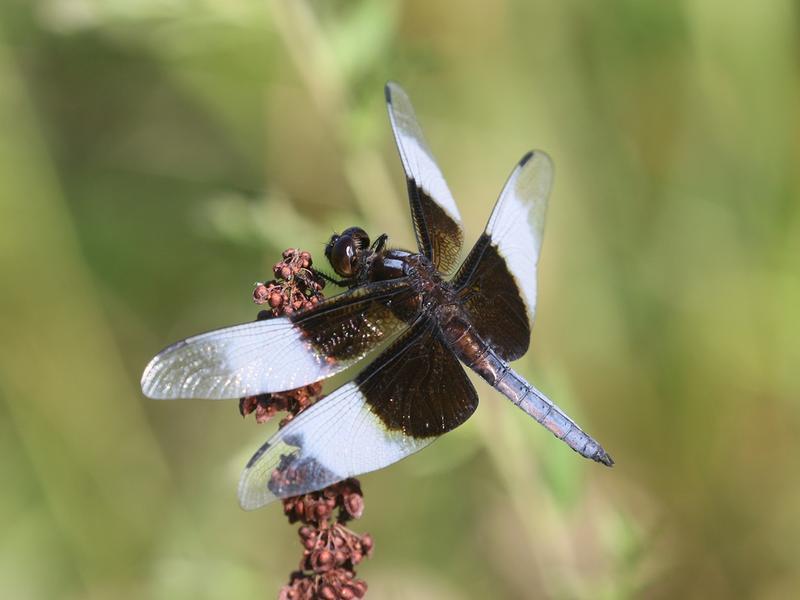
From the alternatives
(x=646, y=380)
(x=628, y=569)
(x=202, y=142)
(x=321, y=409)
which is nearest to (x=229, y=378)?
(x=321, y=409)

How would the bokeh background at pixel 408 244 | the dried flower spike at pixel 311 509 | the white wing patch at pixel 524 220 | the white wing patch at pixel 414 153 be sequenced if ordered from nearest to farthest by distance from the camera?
the dried flower spike at pixel 311 509 < the white wing patch at pixel 414 153 < the white wing patch at pixel 524 220 < the bokeh background at pixel 408 244

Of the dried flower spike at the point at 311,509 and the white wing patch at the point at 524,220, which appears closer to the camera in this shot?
the dried flower spike at the point at 311,509

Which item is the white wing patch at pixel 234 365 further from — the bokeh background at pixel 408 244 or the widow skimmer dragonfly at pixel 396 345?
the bokeh background at pixel 408 244

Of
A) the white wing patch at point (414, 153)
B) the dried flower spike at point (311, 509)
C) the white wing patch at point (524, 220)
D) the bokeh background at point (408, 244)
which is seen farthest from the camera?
the bokeh background at point (408, 244)

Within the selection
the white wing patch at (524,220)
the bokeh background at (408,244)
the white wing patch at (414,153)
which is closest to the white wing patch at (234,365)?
the white wing patch at (414,153)

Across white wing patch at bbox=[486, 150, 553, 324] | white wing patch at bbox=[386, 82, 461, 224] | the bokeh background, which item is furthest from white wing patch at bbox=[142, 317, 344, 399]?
the bokeh background

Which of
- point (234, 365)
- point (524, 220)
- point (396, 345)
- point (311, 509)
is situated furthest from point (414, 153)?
point (311, 509)
